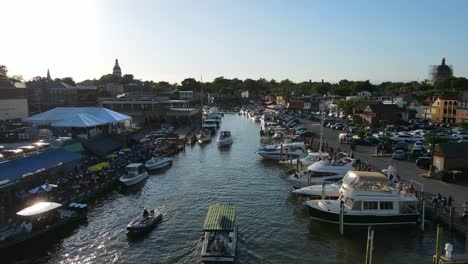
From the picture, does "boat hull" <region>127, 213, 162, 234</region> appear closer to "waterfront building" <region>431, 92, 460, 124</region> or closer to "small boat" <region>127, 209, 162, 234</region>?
"small boat" <region>127, 209, 162, 234</region>

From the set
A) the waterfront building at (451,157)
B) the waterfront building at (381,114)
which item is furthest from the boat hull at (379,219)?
the waterfront building at (381,114)

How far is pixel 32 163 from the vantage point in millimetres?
36906

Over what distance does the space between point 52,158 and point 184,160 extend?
22499mm

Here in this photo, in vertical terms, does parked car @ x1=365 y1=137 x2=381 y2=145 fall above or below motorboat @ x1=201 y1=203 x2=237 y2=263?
above

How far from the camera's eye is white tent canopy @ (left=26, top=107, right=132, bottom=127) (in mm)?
56156

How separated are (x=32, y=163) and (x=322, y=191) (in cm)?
2679

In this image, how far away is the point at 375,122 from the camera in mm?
88125

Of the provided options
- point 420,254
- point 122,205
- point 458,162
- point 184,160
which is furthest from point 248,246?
point 184,160

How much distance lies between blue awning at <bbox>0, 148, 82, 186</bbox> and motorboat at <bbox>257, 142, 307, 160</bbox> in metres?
26.8

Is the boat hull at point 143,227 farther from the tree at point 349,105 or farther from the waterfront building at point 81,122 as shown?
the tree at point 349,105

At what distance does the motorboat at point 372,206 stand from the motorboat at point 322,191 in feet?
12.7

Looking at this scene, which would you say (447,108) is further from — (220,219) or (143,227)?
(143,227)

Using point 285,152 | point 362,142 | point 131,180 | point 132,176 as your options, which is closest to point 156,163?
point 132,176

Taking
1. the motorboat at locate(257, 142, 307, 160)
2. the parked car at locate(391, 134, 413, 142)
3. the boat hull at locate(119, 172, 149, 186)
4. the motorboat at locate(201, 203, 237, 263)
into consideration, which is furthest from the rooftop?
the parked car at locate(391, 134, 413, 142)
